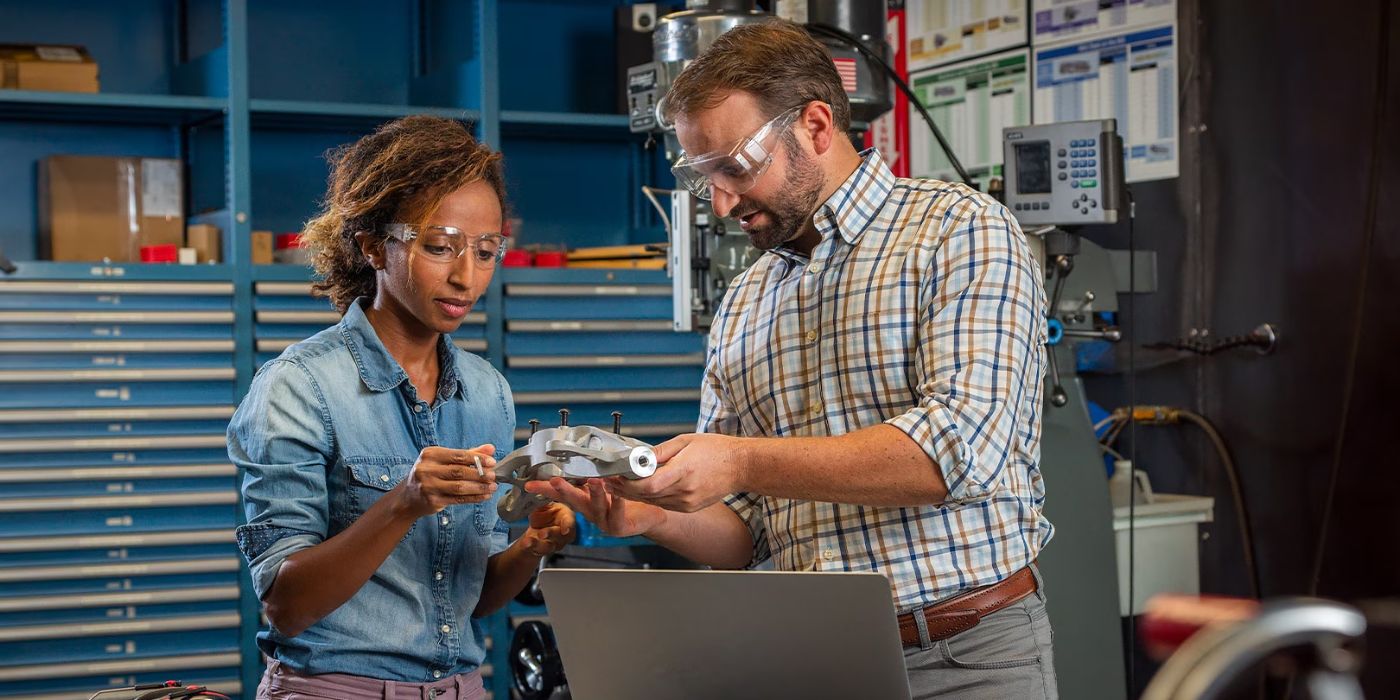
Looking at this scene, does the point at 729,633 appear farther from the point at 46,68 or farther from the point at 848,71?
the point at 46,68

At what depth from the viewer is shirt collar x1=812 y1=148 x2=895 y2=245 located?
1.63 meters

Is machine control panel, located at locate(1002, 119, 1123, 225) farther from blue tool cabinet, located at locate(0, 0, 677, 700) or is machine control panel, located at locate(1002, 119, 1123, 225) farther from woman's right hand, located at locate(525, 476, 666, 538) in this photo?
woman's right hand, located at locate(525, 476, 666, 538)

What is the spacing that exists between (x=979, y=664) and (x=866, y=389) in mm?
331

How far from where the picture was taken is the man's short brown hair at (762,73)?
5.29 ft

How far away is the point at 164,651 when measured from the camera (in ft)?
12.3

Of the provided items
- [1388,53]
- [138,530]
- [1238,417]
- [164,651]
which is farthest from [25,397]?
[1388,53]

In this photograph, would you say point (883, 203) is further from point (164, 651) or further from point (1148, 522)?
point (164, 651)

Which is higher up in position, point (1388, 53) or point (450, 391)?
point (1388, 53)

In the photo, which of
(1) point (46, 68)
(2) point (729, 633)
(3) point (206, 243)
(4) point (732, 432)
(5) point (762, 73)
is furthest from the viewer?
(3) point (206, 243)

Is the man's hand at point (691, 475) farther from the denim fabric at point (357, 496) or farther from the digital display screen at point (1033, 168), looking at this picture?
the digital display screen at point (1033, 168)

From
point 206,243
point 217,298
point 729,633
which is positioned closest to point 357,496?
point 729,633

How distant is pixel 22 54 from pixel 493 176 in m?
2.65

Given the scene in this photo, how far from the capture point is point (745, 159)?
161 centimetres

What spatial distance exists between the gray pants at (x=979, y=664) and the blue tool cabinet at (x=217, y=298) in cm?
197
